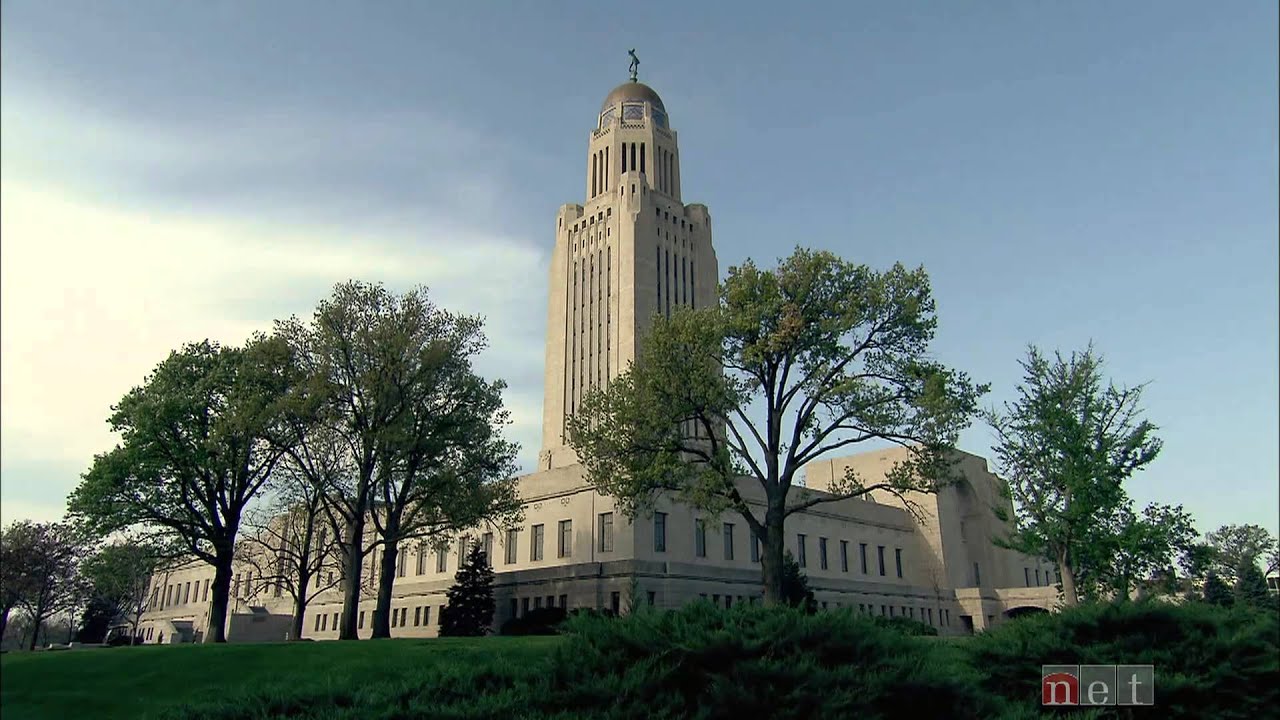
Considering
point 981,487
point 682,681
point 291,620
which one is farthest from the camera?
point 981,487

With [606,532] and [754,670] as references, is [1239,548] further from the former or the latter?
[754,670]

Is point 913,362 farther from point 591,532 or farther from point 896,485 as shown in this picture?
point 591,532

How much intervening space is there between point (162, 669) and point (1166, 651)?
2636 centimetres

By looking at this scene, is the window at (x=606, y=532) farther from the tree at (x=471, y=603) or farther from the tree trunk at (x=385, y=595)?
the tree trunk at (x=385, y=595)

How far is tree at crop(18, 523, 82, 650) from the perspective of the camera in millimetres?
59500

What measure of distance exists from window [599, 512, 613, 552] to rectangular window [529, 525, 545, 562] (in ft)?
17.6

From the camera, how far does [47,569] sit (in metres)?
59.9

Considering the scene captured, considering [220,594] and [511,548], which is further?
[511,548]

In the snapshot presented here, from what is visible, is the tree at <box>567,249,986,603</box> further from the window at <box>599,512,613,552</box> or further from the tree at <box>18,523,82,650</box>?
the tree at <box>18,523,82,650</box>

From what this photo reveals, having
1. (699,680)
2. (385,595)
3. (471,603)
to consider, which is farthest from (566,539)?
(699,680)

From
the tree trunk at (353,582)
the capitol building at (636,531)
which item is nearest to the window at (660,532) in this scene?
the capitol building at (636,531)

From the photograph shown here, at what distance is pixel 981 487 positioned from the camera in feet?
258

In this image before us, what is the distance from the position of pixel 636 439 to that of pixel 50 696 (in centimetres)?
2023

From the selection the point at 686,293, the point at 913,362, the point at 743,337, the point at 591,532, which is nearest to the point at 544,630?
the point at 591,532
